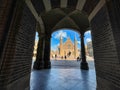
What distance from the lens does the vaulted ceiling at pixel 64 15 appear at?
2419 millimetres

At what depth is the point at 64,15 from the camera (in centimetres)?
648

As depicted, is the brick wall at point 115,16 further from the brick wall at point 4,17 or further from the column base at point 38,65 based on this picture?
the column base at point 38,65

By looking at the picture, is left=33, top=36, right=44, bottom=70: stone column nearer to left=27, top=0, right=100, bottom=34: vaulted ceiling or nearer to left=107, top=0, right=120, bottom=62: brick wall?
left=27, top=0, right=100, bottom=34: vaulted ceiling

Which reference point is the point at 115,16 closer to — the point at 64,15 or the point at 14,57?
the point at 14,57

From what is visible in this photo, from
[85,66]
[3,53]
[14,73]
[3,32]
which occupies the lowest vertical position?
[85,66]

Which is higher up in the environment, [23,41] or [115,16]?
[115,16]

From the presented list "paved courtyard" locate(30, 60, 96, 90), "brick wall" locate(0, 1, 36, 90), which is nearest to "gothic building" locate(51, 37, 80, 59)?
"paved courtyard" locate(30, 60, 96, 90)

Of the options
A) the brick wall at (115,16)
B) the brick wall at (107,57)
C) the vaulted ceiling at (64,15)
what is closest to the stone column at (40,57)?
the vaulted ceiling at (64,15)

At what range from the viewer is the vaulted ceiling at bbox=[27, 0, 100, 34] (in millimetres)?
2419

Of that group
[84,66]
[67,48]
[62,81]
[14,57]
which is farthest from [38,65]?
[67,48]

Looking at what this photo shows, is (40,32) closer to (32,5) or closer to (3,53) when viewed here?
(32,5)

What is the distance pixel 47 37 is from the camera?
7688mm

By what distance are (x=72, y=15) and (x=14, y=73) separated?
6244mm

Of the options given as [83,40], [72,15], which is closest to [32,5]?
[72,15]
